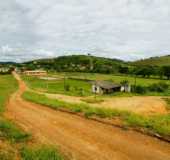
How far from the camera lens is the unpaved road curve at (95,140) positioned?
8.76 metres

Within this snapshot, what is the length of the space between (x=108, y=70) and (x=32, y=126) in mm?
112016

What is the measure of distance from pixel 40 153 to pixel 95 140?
288cm

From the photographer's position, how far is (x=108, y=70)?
124500 mm

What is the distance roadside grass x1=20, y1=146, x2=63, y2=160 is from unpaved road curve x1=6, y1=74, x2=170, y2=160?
0.65m

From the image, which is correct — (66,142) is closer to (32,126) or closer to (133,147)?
(133,147)

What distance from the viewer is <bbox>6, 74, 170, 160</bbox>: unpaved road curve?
8.76m

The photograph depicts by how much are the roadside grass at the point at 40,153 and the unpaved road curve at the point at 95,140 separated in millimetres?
646

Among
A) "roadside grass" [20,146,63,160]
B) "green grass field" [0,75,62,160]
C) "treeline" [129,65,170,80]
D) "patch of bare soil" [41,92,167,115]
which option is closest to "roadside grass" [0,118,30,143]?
"green grass field" [0,75,62,160]

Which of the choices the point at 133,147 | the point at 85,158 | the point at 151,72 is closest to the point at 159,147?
the point at 133,147

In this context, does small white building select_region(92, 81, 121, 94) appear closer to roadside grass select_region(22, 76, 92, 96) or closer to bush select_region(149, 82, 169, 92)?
roadside grass select_region(22, 76, 92, 96)

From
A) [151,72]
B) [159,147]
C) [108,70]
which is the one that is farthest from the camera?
[108,70]

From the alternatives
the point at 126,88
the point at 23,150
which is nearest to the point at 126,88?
the point at 126,88

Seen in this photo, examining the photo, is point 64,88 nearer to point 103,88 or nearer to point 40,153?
point 103,88

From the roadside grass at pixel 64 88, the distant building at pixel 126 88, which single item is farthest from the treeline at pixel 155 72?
the roadside grass at pixel 64 88
